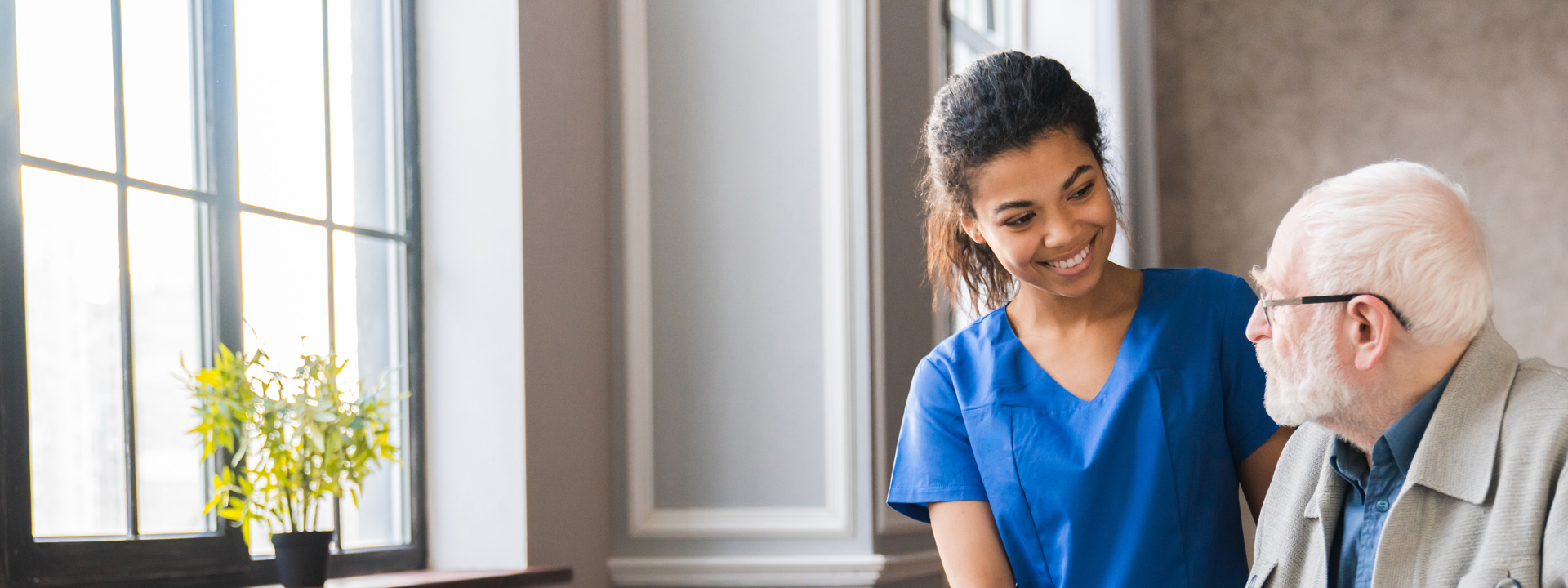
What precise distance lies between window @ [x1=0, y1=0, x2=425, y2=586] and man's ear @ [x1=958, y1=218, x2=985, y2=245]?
0.94m

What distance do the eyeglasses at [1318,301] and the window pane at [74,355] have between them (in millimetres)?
1403

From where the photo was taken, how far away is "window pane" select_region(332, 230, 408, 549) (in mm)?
2150

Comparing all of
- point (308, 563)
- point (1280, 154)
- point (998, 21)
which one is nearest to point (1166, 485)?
point (308, 563)

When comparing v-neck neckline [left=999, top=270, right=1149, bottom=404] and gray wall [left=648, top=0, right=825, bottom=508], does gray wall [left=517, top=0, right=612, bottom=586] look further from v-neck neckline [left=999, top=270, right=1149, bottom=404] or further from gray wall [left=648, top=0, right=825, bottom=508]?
v-neck neckline [left=999, top=270, right=1149, bottom=404]

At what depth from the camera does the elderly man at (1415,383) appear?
1088mm

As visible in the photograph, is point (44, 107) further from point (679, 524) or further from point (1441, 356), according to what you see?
point (1441, 356)

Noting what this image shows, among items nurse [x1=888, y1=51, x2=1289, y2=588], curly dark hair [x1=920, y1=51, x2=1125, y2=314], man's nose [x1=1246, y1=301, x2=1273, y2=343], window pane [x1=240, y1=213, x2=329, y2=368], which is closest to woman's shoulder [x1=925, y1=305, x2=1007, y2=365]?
nurse [x1=888, y1=51, x2=1289, y2=588]

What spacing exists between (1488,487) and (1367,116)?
14.5 feet

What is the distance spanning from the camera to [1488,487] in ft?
3.63

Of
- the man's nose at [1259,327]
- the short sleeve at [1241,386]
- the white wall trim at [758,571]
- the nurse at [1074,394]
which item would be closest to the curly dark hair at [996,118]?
the nurse at [1074,394]

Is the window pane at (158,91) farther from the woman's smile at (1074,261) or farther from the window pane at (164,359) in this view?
the woman's smile at (1074,261)

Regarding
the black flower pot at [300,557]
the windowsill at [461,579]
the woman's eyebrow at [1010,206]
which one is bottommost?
the windowsill at [461,579]

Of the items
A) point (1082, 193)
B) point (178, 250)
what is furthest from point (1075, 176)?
point (178, 250)

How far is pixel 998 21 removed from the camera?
4230 millimetres
